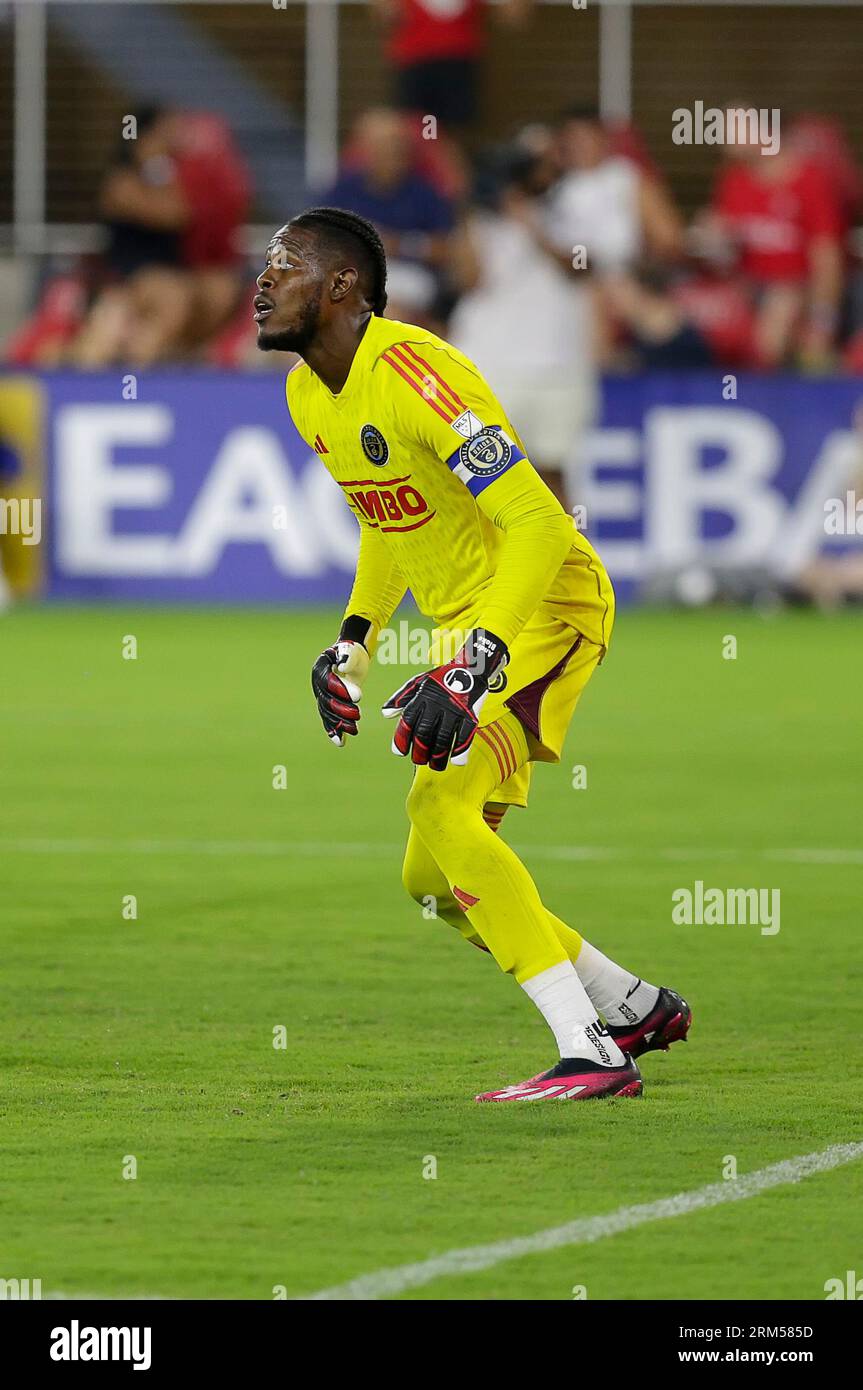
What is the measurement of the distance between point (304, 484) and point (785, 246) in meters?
4.21

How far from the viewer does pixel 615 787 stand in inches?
460

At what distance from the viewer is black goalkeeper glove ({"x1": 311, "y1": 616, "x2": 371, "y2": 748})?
649 centimetres

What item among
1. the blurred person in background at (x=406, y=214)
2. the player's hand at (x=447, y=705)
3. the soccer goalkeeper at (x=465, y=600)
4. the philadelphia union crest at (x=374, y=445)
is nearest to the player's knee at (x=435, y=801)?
the soccer goalkeeper at (x=465, y=600)

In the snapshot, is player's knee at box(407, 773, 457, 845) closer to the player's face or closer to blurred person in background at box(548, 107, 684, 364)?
the player's face

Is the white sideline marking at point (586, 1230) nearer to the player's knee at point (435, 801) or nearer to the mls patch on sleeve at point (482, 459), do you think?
the player's knee at point (435, 801)

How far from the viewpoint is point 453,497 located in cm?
626

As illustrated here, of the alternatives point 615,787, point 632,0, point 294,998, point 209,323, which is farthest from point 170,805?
point 632,0

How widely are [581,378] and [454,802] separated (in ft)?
41.6

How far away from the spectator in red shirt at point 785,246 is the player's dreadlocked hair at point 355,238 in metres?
13.5

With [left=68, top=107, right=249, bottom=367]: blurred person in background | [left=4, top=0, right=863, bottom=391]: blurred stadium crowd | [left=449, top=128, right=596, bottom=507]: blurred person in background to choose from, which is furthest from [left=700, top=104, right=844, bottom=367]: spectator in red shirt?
[left=68, top=107, right=249, bottom=367]: blurred person in background

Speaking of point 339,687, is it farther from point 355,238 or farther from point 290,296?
point 355,238

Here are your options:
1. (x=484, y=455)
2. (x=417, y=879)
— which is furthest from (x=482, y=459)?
(x=417, y=879)

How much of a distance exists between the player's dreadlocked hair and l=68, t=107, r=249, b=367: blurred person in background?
43.0ft

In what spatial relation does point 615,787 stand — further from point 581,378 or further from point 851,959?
point 581,378
